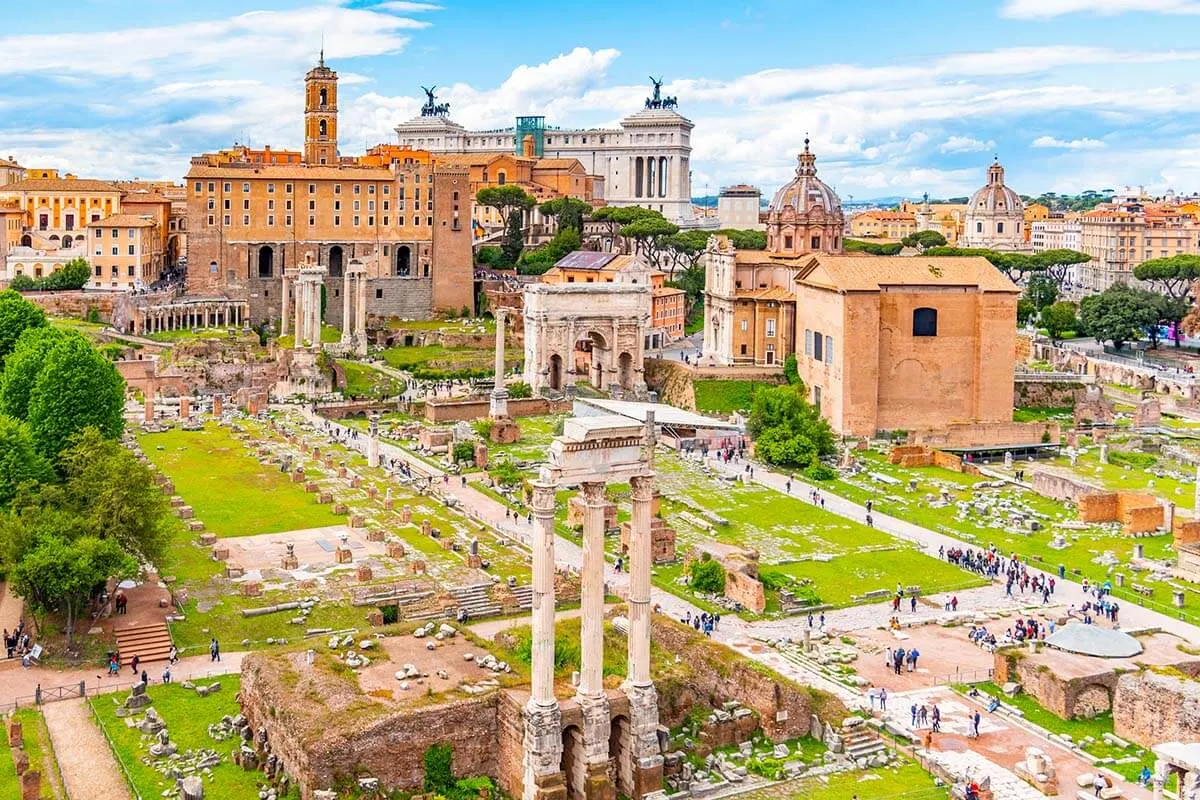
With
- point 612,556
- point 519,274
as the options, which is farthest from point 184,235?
point 612,556

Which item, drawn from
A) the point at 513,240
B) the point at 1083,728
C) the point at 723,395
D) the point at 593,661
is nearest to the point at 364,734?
the point at 593,661

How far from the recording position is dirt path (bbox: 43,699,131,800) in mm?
27500

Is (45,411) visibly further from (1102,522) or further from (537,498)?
(1102,522)

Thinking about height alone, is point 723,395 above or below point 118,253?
below

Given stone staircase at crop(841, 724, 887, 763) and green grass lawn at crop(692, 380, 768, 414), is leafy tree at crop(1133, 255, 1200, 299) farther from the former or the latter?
stone staircase at crop(841, 724, 887, 763)

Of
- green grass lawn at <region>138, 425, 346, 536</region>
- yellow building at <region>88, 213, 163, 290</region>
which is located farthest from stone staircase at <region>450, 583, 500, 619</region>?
yellow building at <region>88, 213, 163, 290</region>

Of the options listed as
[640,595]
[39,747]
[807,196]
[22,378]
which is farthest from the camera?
[807,196]

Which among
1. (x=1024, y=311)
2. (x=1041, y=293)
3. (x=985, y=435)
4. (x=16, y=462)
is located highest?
(x=1041, y=293)

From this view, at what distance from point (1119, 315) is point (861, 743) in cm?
7209

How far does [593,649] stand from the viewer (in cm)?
2723

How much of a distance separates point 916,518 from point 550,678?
94.7 feet

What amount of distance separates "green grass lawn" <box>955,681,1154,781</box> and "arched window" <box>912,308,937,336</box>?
1473 inches

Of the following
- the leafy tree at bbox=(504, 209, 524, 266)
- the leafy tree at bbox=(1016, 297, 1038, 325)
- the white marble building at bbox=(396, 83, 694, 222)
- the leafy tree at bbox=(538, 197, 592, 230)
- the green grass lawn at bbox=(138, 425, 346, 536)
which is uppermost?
the white marble building at bbox=(396, 83, 694, 222)

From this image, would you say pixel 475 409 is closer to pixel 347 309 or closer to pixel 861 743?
pixel 347 309
